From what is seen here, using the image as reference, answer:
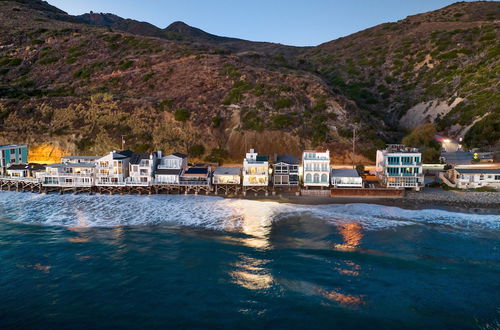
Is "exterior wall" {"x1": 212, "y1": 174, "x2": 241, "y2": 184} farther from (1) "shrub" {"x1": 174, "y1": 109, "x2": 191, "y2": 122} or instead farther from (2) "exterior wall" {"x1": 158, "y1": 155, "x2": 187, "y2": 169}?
(1) "shrub" {"x1": 174, "y1": 109, "x2": 191, "y2": 122}

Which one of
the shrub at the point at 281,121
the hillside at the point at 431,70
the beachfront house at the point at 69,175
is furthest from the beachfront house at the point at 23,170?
the hillside at the point at 431,70

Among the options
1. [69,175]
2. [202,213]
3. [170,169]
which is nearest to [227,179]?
[170,169]

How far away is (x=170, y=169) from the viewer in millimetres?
59469

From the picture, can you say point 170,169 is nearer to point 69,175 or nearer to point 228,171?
point 228,171

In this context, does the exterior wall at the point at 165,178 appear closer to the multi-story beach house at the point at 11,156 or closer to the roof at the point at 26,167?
the roof at the point at 26,167

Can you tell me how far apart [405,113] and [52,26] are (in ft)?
456

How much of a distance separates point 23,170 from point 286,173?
151ft

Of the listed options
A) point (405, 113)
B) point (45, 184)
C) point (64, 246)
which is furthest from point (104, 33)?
point (64, 246)

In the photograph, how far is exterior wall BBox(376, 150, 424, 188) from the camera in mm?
55656

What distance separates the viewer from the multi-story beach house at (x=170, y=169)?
58531 mm

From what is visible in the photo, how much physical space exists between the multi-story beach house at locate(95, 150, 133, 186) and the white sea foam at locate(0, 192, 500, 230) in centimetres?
351

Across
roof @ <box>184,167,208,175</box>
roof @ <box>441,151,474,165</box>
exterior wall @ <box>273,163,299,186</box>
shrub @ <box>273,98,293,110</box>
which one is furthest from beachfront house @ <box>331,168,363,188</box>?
shrub @ <box>273,98,293,110</box>

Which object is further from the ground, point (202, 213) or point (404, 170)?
point (404, 170)

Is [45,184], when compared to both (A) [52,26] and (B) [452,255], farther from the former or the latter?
(A) [52,26]
